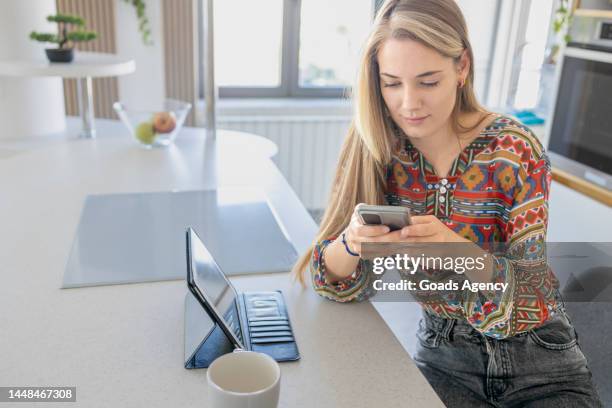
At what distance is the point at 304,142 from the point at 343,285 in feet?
6.76

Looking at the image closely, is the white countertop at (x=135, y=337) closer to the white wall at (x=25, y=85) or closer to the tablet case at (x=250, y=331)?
the tablet case at (x=250, y=331)

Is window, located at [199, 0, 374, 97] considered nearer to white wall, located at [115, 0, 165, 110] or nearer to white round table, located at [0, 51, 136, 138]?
white wall, located at [115, 0, 165, 110]

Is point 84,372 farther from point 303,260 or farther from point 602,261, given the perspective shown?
point 602,261

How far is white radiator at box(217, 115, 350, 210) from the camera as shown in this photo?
2.94 meters

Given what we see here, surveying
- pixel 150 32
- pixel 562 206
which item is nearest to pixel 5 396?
pixel 562 206

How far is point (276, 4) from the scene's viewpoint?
9.84 feet

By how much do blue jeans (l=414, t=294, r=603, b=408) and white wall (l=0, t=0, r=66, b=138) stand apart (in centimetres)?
144

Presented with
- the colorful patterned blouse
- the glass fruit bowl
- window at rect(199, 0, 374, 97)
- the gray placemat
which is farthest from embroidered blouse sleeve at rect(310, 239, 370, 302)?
window at rect(199, 0, 374, 97)

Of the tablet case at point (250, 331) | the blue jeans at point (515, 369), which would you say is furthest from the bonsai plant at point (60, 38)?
the blue jeans at point (515, 369)

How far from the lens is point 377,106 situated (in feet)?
3.49

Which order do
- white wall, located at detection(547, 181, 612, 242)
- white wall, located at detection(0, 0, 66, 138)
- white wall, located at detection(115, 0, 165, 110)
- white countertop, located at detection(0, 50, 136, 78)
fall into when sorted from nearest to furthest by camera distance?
white countertop, located at detection(0, 50, 136, 78) → white wall, located at detection(0, 0, 66, 138) → white wall, located at detection(547, 181, 612, 242) → white wall, located at detection(115, 0, 165, 110)

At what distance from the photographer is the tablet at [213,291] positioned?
764 mm

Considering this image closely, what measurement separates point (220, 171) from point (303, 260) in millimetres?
678

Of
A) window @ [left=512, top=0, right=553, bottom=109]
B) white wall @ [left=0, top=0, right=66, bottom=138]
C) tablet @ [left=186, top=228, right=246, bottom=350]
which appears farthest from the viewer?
window @ [left=512, top=0, right=553, bottom=109]
